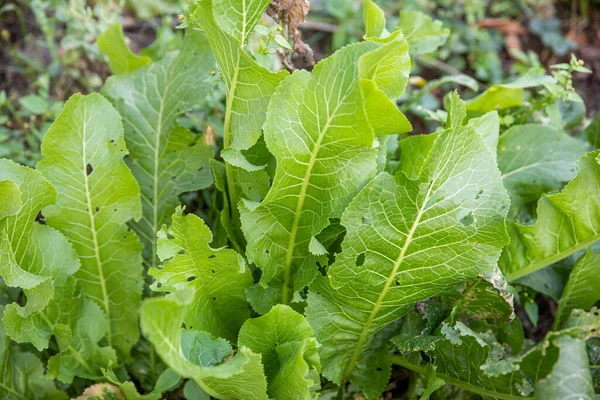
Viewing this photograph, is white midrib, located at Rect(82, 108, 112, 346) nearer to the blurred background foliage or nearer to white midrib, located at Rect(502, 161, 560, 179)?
the blurred background foliage

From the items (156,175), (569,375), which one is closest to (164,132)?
(156,175)

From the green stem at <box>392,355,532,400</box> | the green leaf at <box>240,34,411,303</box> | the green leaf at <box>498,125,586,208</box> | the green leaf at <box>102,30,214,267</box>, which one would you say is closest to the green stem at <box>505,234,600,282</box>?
the green leaf at <box>498,125,586,208</box>

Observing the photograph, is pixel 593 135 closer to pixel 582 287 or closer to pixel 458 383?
pixel 582 287

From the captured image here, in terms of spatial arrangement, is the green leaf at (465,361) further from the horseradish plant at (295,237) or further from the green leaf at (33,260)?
the green leaf at (33,260)

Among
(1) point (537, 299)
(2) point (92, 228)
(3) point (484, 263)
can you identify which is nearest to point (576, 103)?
(1) point (537, 299)

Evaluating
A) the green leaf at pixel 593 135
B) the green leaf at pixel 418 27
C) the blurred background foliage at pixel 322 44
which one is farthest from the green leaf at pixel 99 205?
the green leaf at pixel 593 135
